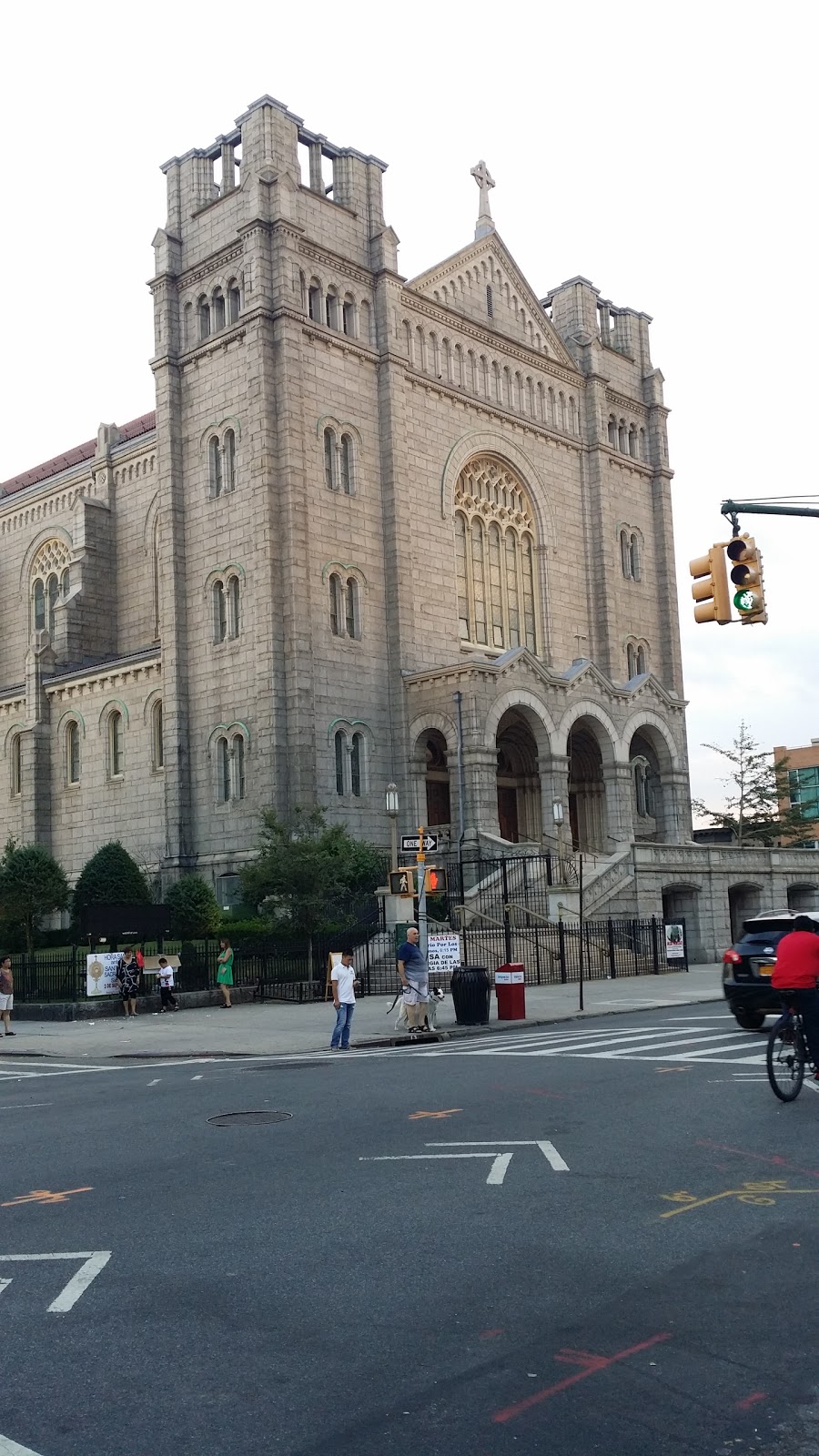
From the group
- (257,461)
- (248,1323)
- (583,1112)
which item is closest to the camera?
(248,1323)

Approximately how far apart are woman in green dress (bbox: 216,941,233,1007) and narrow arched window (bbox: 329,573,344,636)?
Result: 14533mm

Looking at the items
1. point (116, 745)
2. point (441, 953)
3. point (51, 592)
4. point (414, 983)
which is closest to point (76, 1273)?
point (414, 983)

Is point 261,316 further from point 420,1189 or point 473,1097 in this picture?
point 420,1189

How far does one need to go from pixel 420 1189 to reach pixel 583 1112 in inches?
124

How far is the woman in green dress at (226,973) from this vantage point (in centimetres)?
2844

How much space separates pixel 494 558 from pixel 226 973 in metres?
24.2

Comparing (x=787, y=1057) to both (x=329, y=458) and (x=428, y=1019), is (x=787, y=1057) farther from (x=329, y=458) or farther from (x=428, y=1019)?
(x=329, y=458)

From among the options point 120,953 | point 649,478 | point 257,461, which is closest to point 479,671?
point 257,461

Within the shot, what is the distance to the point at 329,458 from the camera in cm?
4175

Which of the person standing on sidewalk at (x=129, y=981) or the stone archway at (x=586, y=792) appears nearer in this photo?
the person standing on sidewalk at (x=129, y=981)

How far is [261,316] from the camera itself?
132ft

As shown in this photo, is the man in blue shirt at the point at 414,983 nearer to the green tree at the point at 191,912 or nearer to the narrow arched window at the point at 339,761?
the green tree at the point at 191,912

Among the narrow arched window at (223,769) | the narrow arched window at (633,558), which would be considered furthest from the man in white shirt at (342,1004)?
the narrow arched window at (633,558)

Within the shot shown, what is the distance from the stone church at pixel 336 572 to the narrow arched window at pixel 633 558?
913 millimetres
